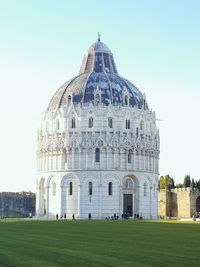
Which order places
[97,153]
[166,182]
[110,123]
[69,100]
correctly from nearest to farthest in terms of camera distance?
[97,153] < [110,123] < [69,100] < [166,182]

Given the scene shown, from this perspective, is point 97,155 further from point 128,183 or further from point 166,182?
point 166,182

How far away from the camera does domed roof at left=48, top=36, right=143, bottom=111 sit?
9544 cm

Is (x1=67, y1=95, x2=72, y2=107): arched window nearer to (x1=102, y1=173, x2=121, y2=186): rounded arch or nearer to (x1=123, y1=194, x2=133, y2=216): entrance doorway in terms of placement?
(x1=102, y1=173, x2=121, y2=186): rounded arch

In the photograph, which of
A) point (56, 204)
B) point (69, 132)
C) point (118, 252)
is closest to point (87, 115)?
point (69, 132)

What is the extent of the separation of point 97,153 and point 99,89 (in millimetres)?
11897

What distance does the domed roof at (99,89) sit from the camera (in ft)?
313

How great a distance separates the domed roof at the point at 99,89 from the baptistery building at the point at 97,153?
0.17 meters

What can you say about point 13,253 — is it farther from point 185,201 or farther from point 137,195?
point 185,201

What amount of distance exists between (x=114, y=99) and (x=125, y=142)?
858cm

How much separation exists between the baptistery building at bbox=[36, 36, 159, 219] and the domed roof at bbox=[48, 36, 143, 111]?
6.8 inches

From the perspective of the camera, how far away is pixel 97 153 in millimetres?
91250

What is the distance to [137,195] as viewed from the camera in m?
92.8

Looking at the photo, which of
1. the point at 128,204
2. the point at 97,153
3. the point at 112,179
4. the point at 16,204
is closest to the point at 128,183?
the point at 128,204

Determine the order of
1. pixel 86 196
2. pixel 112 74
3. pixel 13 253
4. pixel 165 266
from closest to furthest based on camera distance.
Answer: pixel 165 266 < pixel 13 253 < pixel 86 196 < pixel 112 74
